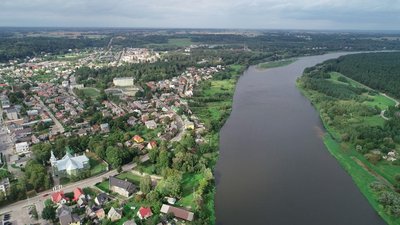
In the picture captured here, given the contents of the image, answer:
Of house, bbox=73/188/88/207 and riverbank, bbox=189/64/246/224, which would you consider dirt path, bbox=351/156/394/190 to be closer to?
riverbank, bbox=189/64/246/224

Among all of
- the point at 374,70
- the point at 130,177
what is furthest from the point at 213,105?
the point at 374,70

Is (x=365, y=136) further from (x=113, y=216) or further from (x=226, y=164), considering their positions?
(x=113, y=216)

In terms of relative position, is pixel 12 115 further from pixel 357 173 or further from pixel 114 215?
pixel 357 173

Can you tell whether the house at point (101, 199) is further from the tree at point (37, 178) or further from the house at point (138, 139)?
the house at point (138, 139)

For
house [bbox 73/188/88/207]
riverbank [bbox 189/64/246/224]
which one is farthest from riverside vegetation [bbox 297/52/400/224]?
house [bbox 73/188/88/207]

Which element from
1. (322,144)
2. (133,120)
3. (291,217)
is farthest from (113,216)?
(322,144)

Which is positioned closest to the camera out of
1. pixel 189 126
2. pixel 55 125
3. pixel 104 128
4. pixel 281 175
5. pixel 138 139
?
pixel 281 175

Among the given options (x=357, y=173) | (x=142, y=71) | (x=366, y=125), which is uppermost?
(x=142, y=71)
